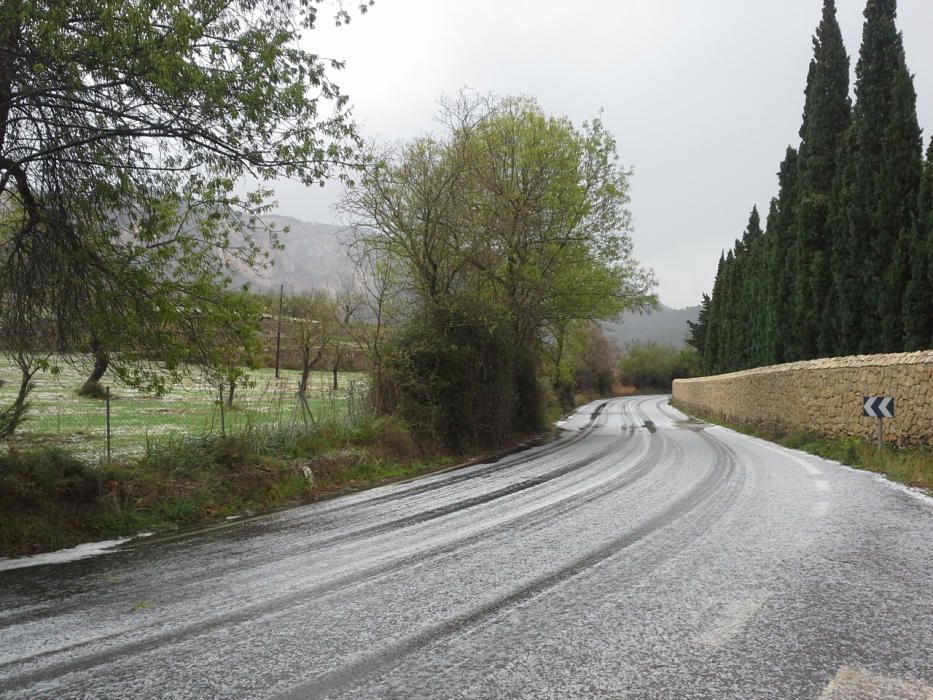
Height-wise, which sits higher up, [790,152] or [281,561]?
[790,152]

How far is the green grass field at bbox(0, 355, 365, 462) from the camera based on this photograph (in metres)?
9.08

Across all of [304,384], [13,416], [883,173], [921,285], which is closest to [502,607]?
[13,416]

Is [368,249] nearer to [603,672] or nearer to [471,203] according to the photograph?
[471,203]

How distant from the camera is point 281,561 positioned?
542 cm

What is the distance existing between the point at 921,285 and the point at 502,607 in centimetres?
1899

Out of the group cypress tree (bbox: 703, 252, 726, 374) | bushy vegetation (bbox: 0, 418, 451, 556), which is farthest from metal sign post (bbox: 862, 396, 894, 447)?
cypress tree (bbox: 703, 252, 726, 374)

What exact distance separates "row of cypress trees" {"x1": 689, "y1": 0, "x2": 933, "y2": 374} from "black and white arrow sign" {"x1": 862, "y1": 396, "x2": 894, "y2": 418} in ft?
23.1

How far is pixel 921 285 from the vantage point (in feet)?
58.3

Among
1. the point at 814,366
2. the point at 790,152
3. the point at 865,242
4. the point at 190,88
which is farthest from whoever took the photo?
the point at 790,152

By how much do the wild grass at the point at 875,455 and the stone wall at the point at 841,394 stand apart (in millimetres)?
321

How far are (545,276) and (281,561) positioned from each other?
17.6 meters

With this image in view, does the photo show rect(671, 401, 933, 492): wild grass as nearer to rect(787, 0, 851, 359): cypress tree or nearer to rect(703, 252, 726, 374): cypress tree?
rect(787, 0, 851, 359): cypress tree

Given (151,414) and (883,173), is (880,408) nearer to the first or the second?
(883,173)

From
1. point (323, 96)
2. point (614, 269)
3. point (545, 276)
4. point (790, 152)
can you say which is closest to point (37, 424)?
point (323, 96)
